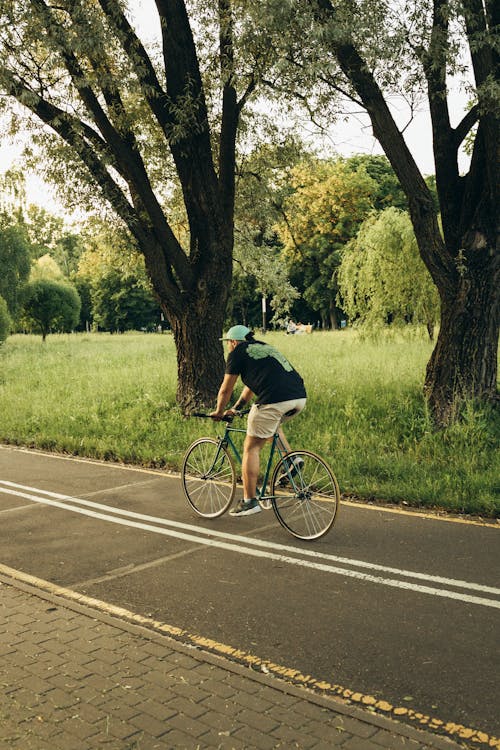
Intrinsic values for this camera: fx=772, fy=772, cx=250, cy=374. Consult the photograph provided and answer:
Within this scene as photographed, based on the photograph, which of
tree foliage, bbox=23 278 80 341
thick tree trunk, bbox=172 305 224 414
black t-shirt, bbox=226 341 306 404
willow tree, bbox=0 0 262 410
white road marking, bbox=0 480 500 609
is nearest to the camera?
white road marking, bbox=0 480 500 609

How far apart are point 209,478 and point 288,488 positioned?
1075 millimetres

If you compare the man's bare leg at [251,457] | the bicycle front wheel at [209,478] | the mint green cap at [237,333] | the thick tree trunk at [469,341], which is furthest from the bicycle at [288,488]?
the thick tree trunk at [469,341]

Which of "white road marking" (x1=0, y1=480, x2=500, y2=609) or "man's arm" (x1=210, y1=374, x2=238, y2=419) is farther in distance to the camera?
"man's arm" (x1=210, y1=374, x2=238, y2=419)

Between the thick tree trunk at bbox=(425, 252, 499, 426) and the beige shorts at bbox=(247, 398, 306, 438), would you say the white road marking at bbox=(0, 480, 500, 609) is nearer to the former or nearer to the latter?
the beige shorts at bbox=(247, 398, 306, 438)

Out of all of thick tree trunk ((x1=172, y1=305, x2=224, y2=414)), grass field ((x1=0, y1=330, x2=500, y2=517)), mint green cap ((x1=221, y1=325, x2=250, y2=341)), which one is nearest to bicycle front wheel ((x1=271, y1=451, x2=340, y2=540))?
mint green cap ((x1=221, y1=325, x2=250, y2=341))

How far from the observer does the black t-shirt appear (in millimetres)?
7234

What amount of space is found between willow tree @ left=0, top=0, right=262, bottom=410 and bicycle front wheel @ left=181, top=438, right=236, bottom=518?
564 cm

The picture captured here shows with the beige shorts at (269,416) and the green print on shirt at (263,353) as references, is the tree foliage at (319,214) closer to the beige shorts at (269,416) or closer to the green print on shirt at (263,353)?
the green print on shirt at (263,353)

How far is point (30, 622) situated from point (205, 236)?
9.54 meters

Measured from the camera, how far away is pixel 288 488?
24.2 feet

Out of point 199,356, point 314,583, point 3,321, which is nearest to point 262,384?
point 314,583

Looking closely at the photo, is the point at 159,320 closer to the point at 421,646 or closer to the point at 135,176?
the point at 135,176

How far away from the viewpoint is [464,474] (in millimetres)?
Answer: 9070

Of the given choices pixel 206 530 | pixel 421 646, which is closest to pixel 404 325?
pixel 206 530
